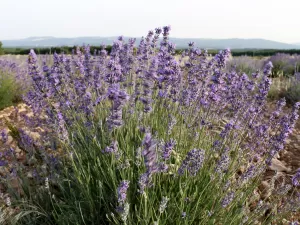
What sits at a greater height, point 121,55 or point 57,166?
point 121,55

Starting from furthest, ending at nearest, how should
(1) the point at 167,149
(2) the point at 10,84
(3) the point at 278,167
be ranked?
(2) the point at 10,84 < (3) the point at 278,167 < (1) the point at 167,149

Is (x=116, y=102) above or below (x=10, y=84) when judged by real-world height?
above

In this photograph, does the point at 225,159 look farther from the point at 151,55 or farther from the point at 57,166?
the point at 151,55

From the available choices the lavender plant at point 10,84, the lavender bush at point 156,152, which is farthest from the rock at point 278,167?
the lavender plant at point 10,84

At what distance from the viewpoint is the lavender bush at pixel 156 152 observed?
2.07 metres

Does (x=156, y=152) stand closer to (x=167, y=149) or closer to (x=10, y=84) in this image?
(x=167, y=149)

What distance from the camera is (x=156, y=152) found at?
1.81 metres

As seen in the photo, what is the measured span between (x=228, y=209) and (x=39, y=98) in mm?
1692

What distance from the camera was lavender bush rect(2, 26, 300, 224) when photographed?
2.07 metres

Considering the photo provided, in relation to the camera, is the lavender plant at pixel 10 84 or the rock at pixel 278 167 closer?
the rock at pixel 278 167

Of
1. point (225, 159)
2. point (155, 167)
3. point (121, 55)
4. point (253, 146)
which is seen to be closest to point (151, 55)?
point (121, 55)

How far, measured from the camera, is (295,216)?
9.44ft

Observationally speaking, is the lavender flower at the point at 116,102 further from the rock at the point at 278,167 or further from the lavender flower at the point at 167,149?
the rock at the point at 278,167

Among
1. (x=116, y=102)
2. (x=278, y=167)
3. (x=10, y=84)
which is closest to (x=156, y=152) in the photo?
(x=116, y=102)
